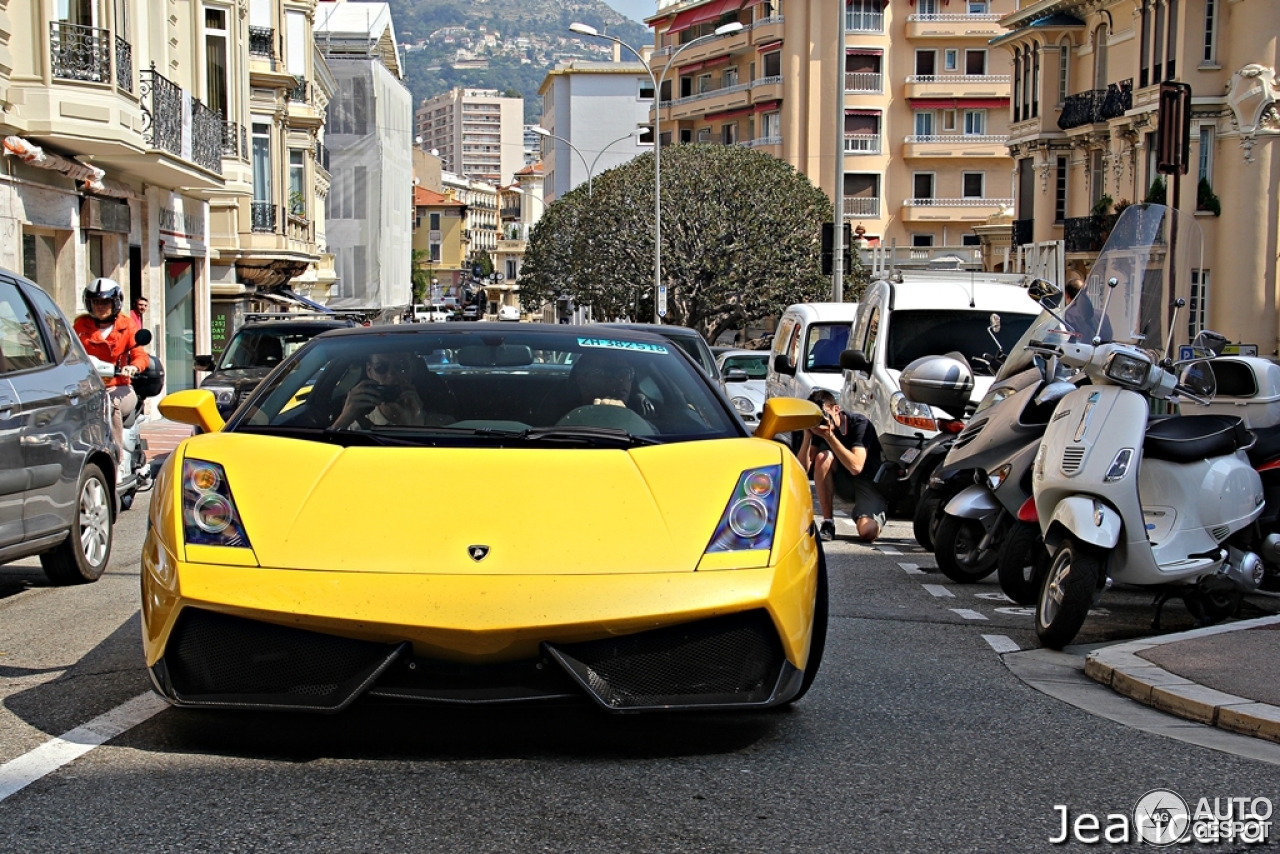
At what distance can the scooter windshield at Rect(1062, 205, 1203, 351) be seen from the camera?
8.12 meters

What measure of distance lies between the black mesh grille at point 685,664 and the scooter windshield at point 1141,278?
3.99 m

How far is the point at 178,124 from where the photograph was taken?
2684cm

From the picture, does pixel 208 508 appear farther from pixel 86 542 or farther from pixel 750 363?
pixel 750 363

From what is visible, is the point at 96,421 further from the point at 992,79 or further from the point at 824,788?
the point at 992,79

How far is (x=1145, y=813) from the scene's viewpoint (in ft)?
14.3

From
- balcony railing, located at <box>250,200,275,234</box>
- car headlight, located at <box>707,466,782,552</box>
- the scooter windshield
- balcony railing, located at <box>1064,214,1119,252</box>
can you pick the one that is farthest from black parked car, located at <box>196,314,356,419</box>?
balcony railing, located at <box>1064,214,1119,252</box>

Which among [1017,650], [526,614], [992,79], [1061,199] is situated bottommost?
[1017,650]

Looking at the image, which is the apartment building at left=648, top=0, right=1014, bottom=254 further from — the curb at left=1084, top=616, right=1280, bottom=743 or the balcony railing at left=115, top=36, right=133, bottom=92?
the curb at left=1084, top=616, right=1280, bottom=743

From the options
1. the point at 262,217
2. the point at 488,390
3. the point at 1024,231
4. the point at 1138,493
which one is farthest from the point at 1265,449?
the point at 1024,231

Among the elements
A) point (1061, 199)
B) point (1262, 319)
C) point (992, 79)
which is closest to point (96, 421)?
point (1262, 319)

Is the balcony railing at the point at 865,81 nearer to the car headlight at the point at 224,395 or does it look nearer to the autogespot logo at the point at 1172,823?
the car headlight at the point at 224,395

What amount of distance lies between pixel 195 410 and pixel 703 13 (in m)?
77.4

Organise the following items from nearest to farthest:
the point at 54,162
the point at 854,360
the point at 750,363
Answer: the point at 854,360
the point at 54,162
the point at 750,363

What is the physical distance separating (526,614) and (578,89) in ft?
387
